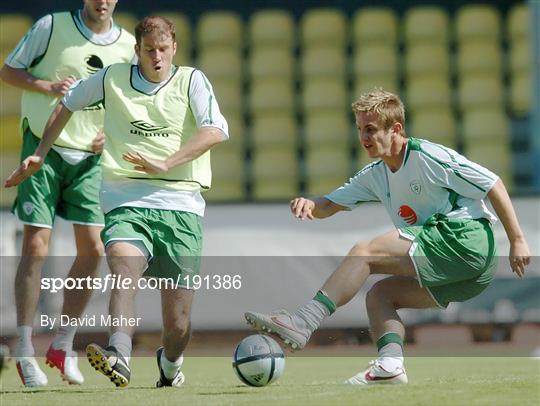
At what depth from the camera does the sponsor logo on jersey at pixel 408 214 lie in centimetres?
625

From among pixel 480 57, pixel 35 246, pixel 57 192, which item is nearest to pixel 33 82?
pixel 57 192


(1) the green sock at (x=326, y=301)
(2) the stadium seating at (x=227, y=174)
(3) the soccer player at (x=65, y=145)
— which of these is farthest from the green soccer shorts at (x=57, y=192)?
(2) the stadium seating at (x=227, y=174)

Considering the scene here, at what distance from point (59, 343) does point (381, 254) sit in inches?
89.3

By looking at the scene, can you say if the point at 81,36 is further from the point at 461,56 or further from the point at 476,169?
the point at 461,56

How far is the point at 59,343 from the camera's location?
281 inches

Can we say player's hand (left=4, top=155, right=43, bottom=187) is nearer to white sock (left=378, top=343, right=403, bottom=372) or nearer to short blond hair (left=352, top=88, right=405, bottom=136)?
short blond hair (left=352, top=88, right=405, bottom=136)

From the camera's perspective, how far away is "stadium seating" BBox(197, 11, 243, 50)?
47.7 ft

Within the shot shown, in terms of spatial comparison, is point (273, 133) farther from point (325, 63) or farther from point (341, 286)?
point (341, 286)

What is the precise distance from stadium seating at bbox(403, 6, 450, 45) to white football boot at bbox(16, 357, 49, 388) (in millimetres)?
8600

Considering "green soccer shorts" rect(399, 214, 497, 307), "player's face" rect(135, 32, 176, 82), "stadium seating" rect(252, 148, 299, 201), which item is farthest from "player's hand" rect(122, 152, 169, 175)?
"stadium seating" rect(252, 148, 299, 201)

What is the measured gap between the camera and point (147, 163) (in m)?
5.95

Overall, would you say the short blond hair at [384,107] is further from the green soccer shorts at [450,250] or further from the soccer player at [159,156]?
the soccer player at [159,156]

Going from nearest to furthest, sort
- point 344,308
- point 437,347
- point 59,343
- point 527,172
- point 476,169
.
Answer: point 476,169 → point 59,343 → point 344,308 → point 437,347 → point 527,172

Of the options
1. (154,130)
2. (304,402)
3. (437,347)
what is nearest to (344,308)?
(437,347)
